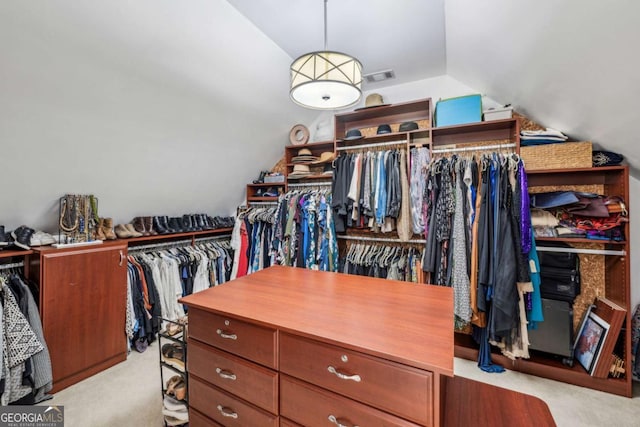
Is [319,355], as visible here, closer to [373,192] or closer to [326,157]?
[373,192]

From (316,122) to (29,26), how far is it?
2.90 meters

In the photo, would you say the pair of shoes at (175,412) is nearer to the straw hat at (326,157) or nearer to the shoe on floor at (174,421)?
the shoe on floor at (174,421)

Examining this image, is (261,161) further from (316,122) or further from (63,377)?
(63,377)

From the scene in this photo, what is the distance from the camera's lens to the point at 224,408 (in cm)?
126

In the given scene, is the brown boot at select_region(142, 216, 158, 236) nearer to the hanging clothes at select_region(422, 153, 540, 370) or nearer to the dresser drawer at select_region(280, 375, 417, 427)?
the dresser drawer at select_region(280, 375, 417, 427)

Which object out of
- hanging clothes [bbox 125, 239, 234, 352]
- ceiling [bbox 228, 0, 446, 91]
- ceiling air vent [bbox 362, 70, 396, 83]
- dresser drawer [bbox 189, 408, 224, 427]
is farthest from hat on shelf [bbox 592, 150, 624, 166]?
hanging clothes [bbox 125, 239, 234, 352]

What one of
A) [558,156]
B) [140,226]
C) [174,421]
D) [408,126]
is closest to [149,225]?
[140,226]

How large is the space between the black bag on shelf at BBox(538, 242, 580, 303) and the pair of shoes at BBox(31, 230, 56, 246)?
13.3 feet

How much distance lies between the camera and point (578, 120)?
213cm

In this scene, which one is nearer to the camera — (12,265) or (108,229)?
(12,265)

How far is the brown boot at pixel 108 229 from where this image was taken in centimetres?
258

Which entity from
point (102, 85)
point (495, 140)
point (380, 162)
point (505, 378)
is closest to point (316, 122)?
point (380, 162)

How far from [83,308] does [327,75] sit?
8.32ft

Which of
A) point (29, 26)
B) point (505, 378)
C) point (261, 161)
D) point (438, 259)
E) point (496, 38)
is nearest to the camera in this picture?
point (29, 26)
